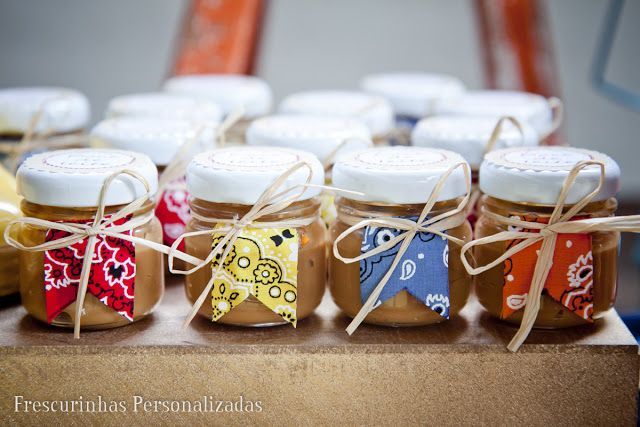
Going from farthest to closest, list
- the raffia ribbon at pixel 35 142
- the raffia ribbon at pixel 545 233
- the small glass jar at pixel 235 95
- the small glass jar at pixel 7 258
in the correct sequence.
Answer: the small glass jar at pixel 235 95 < the raffia ribbon at pixel 35 142 < the small glass jar at pixel 7 258 < the raffia ribbon at pixel 545 233

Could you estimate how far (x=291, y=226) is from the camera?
3.02 ft

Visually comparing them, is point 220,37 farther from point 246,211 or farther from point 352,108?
point 246,211

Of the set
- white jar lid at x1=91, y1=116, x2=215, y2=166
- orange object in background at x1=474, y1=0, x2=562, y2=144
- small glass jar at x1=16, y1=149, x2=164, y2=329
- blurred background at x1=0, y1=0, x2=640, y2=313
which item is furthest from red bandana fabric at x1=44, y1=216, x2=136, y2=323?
blurred background at x1=0, y1=0, x2=640, y2=313

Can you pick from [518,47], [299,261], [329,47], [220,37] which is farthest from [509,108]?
[329,47]

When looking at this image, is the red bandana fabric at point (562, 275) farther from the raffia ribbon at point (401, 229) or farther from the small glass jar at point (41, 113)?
the small glass jar at point (41, 113)

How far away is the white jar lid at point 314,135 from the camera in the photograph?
1.15m

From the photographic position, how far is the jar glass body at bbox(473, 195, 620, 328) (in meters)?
0.92

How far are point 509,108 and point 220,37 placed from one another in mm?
1275

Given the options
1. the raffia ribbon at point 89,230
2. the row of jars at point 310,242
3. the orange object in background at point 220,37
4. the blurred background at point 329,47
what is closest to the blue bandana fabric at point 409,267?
the row of jars at point 310,242

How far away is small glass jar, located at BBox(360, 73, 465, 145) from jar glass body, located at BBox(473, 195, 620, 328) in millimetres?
597

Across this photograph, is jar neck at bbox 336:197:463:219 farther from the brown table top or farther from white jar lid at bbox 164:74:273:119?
white jar lid at bbox 164:74:273:119

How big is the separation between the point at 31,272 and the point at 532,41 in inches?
73.8

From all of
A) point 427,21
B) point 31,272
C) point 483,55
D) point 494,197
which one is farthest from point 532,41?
point 31,272

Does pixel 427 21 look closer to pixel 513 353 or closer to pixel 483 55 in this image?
pixel 483 55
